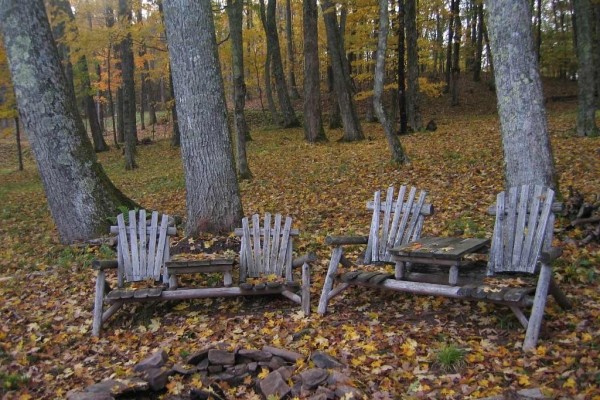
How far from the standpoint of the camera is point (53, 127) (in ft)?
25.4

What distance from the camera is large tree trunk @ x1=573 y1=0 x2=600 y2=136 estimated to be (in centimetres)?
1118

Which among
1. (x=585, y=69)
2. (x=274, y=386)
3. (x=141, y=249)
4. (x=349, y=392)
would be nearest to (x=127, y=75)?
(x=141, y=249)

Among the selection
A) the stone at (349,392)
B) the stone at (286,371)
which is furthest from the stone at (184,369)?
the stone at (349,392)

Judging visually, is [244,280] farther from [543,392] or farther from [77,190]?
[77,190]

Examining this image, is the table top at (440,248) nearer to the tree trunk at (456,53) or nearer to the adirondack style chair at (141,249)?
the adirondack style chair at (141,249)

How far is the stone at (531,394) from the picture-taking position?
10.6 feet

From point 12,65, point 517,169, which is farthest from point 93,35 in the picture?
point 517,169

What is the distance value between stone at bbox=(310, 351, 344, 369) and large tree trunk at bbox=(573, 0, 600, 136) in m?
10.6

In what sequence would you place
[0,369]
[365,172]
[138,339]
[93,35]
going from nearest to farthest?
[0,369]
[138,339]
[365,172]
[93,35]

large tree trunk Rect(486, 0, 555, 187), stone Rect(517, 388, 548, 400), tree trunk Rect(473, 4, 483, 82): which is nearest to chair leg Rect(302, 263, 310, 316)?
stone Rect(517, 388, 548, 400)

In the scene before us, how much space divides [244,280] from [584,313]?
3336 millimetres

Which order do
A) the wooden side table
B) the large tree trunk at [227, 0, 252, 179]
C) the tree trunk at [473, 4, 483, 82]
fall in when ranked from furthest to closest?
the tree trunk at [473, 4, 483, 82], the large tree trunk at [227, 0, 252, 179], the wooden side table

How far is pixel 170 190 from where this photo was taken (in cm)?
1259

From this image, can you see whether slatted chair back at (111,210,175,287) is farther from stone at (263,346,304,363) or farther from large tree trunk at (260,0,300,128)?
large tree trunk at (260,0,300,128)
